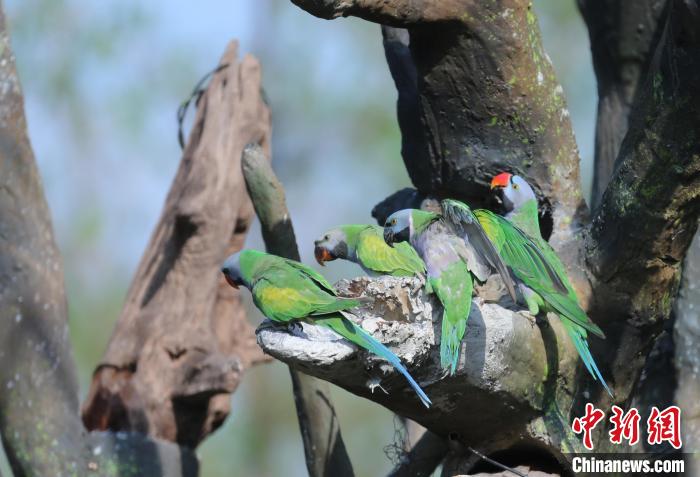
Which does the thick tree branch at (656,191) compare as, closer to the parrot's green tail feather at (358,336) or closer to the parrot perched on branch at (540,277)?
the parrot perched on branch at (540,277)

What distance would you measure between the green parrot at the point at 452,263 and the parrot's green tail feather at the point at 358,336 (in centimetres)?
17

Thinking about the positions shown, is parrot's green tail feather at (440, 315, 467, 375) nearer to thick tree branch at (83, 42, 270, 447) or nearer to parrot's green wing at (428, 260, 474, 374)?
parrot's green wing at (428, 260, 474, 374)

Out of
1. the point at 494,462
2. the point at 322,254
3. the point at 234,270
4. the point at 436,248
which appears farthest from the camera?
the point at 322,254

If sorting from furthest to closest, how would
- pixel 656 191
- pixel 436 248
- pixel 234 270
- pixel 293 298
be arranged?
pixel 234 270, pixel 656 191, pixel 436 248, pixel 293 298

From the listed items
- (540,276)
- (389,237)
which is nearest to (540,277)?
(540,276)

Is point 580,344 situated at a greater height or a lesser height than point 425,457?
greater

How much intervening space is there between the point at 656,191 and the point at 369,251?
99cm

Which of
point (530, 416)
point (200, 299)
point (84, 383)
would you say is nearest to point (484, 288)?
point (530, 416)

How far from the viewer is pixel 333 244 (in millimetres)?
3885

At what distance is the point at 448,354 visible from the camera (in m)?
2.91

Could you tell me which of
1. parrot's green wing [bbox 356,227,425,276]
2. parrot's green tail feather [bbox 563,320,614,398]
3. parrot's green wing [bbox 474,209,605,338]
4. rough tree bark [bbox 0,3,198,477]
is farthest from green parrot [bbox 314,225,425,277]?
rough tree bark [bbox 0,3,198,477]

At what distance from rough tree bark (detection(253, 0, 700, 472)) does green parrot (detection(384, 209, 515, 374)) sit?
60mm

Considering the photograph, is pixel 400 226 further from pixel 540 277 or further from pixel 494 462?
pixel 494 462

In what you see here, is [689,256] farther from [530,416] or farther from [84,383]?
[84,383]
